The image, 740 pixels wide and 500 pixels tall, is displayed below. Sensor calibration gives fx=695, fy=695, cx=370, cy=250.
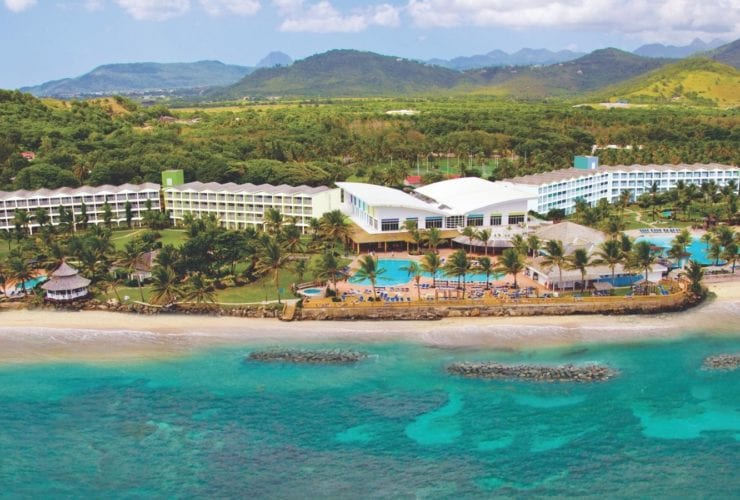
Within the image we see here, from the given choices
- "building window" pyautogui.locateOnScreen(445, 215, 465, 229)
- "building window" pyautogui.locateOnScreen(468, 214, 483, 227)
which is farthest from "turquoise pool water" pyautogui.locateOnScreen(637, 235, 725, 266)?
"building window" pyautogui.locateOnScreen(445, 215, 465, 229)

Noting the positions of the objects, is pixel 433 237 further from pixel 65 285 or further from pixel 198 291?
pixel 65 285

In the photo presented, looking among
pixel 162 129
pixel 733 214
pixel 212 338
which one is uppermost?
pixel 162 129

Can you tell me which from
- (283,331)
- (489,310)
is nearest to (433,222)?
(489,310)

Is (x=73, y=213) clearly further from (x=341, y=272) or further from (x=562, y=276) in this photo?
(x=562, y=276)

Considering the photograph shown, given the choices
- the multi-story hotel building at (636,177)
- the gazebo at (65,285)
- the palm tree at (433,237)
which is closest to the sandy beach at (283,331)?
the gazebo at (65,285)

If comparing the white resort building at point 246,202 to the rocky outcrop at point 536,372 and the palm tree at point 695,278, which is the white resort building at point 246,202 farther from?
the palm tree at point 695,278

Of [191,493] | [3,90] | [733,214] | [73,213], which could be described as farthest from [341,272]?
[3,90]

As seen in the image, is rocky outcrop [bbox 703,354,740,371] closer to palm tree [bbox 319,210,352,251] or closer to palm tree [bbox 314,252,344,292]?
palm tree [bbox 314,252,344,292]
